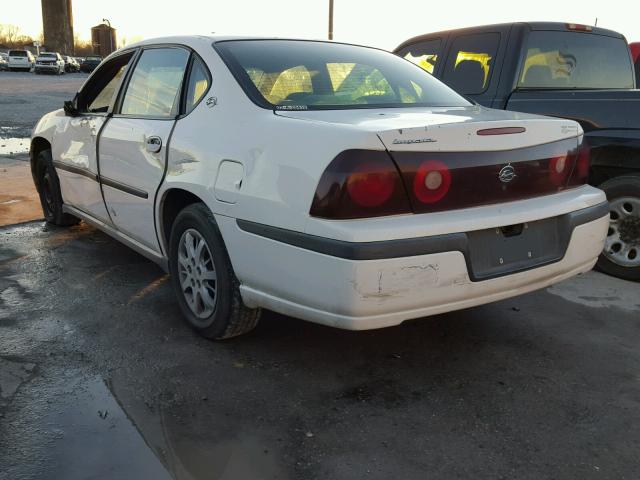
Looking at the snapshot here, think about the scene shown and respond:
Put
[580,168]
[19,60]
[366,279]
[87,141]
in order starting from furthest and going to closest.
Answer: [19,60] → [87,141] → [580,168] → [366,279]

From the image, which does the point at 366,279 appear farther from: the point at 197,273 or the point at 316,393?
the point at 197,273

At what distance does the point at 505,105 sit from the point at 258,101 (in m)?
2.42

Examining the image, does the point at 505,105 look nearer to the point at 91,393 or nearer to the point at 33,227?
the point at 91,393

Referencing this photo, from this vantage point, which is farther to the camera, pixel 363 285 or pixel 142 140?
pixel 142 140

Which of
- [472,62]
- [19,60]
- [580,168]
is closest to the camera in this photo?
[580,168]

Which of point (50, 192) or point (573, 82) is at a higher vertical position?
point (573, 82)

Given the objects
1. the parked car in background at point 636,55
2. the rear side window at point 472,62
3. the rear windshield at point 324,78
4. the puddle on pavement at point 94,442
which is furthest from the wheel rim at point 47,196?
the parked car in background at point 636,55

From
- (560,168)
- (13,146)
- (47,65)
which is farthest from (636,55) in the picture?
(47,65)

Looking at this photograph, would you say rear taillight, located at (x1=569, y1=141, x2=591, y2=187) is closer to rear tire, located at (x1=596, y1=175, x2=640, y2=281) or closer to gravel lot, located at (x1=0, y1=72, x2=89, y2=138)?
rear tire, located at (x1=596, y1=175, x2=640, y2=281)

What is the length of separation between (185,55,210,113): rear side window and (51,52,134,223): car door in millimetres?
935

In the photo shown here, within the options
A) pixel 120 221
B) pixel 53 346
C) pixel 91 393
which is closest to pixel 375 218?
pixel 91 393

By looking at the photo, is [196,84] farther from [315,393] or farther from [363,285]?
[315,393]

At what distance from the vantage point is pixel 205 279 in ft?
10.5

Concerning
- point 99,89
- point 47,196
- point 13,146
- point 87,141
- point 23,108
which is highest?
point 99,89
